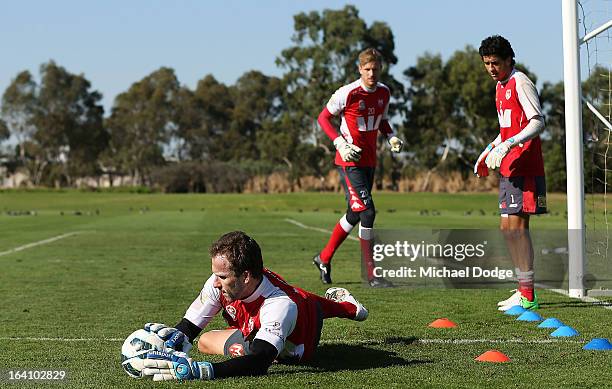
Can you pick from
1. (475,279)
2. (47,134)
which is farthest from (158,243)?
(47,134)

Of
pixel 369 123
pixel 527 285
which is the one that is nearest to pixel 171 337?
pixel 527 285

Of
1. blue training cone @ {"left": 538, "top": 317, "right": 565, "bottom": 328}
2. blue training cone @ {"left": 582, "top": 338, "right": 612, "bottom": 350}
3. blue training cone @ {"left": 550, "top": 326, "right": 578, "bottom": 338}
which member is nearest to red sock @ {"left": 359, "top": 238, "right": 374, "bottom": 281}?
blue training cone @ {"left": 538, "top": 317, "right": 565, "bottom": 328}

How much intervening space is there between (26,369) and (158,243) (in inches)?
502

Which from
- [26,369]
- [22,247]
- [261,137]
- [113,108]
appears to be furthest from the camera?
[113,108]

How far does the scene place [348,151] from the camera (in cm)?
1009

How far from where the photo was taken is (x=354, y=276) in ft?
37.9

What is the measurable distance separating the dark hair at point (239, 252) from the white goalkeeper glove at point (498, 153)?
2.94 meters

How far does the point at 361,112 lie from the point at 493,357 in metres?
5.34

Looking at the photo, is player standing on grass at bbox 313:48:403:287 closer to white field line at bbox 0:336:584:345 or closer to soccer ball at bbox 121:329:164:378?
white field line at bbox 0:336:584:345

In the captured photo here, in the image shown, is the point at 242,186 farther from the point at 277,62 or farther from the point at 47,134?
the point at 47,134

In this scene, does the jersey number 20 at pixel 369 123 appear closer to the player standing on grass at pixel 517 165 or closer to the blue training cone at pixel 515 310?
the player standing on grass at pixel 517 165

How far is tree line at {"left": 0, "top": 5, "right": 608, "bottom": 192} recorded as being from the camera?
7025 centimetres

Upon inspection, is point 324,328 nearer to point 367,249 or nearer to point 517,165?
point 517,165

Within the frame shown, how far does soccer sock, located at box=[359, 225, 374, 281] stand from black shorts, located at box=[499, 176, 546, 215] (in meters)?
2.15
